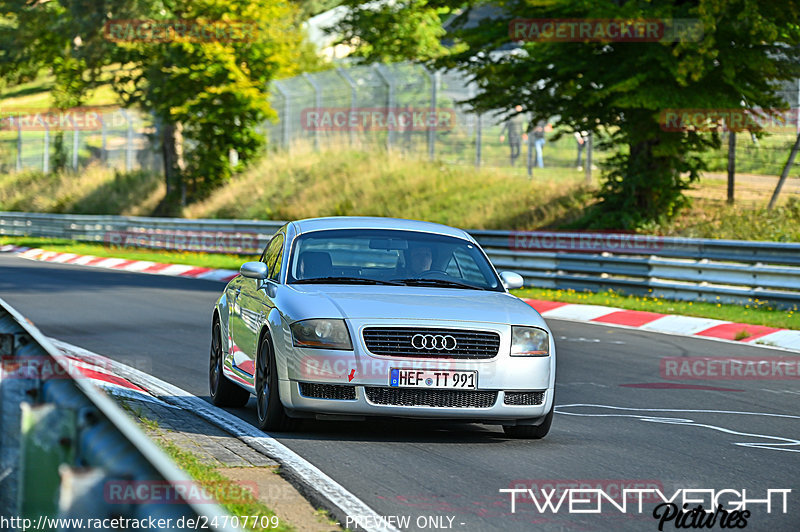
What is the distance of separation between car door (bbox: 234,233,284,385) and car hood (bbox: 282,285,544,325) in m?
0.33

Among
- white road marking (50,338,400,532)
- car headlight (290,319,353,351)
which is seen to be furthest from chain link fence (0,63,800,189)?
car headlight (290,319,353,351)

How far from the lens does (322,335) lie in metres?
7.92

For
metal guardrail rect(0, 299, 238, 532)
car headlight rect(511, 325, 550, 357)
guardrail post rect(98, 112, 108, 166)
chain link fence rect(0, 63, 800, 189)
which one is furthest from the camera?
guardrail post rect(98, 112, 108, 166)

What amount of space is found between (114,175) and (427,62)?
30909mm

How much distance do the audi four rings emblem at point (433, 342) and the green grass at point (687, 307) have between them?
382 inches

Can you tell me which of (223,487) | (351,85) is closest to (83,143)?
(351,85)

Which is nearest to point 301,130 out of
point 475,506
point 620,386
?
point 620,386

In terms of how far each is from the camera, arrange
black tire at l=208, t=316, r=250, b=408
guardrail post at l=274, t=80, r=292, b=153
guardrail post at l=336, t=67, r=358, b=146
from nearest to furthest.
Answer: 1. black tire at l=208, t=316, r=250, b=408
2. guardrail post at l=336, t=67, r=358, b=146
3. guardrail post at l=274, t=80, r=292, b=153

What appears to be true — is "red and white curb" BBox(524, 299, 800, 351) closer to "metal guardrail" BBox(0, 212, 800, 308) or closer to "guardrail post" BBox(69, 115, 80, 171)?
"metal guardrail" BBox(0, 212, 800, 308)

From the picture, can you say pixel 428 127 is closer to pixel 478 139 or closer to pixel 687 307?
pixel 478 139

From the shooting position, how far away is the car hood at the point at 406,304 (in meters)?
8.01

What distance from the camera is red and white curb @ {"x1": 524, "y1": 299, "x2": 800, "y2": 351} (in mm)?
15680

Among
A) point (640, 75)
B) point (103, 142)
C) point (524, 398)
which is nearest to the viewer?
point (524, 398)

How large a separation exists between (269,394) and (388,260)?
1.60 metres
